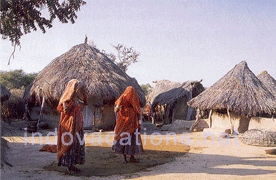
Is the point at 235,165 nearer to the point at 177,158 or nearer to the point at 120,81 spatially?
the point at 177,158

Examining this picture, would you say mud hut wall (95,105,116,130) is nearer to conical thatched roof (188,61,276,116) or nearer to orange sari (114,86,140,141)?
conical thatched roof (188,61,276,116)

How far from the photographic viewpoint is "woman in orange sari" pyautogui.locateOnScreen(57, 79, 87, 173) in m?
4.18

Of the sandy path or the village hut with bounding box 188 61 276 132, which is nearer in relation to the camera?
the sandy path

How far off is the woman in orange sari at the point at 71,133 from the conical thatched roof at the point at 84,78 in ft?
21.5

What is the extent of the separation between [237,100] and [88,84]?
6392mm

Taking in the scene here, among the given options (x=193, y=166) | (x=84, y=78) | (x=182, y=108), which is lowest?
(x=193, y=166)

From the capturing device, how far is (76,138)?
425 centimetres

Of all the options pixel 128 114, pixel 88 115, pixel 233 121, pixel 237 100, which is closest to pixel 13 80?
pixel 88 115

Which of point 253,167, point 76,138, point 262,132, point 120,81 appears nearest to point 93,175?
point 76,138

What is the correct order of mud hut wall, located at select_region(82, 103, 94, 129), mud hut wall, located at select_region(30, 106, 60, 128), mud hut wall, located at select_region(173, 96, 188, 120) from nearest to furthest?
1. mud hut wall, located at select_region(82, 103, 94, 129)
2. mud hut wall, located at select_region(30, 106, 60, 128)
3. mud hut wall, located at select_region(173, 96, 188, 120)

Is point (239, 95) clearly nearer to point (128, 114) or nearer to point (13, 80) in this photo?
point (128, 114)

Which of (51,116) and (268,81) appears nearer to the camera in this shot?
(51,116)

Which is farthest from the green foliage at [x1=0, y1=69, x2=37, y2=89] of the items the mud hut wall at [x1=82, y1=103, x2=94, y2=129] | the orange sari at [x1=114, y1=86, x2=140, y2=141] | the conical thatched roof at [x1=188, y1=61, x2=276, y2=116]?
the orange sari at [x1=114, y1=86, x2=140, y2=141]

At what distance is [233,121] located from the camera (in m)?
11.1
